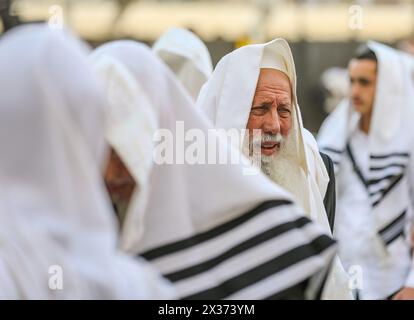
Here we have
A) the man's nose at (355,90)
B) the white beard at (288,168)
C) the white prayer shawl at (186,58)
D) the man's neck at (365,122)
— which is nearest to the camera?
the white beard at (288,168)

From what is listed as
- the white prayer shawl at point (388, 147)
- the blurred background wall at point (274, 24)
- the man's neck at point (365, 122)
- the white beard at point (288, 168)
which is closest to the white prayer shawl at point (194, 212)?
the white beard at point (288, 168)

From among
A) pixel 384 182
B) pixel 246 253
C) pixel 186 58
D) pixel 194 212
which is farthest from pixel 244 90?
pixel 384 182

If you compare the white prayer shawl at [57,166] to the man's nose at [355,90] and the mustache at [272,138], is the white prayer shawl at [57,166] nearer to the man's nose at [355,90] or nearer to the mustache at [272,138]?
the mustache at [272,138]

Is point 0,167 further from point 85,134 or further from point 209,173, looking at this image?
point 209,173

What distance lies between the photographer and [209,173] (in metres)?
3.65

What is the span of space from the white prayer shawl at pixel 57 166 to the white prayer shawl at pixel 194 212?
418mm

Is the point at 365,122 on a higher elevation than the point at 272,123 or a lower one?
lower

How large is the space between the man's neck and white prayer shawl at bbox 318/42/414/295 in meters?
0.04

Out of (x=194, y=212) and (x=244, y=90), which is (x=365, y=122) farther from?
(x=194, y=212)

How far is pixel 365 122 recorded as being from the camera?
841cm

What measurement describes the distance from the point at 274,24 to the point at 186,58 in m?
17.8

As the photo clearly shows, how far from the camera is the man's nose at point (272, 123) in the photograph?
210 inches
